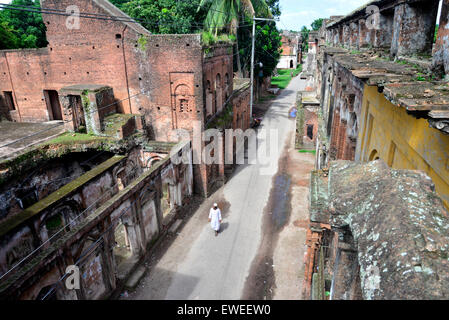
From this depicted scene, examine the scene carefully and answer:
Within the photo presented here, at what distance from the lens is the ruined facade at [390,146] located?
179 centimetres

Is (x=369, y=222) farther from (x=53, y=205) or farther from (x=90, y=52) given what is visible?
(x=90, y=52)

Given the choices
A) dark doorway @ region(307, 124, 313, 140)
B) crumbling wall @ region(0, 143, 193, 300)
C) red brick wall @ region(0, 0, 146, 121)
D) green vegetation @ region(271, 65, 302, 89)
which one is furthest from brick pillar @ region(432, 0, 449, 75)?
green vegetation @ region(271, 65, 302, 89)

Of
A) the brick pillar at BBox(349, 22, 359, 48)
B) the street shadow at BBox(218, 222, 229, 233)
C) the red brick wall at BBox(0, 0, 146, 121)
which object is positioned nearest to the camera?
the brick pillar at BBox(349, 22, 359, 48)

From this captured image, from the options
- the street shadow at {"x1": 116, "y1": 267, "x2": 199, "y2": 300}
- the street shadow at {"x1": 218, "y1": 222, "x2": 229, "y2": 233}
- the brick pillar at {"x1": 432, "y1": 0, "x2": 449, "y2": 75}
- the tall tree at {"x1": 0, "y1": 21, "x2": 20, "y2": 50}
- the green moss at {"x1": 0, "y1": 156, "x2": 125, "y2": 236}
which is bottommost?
the street shadow at {"x1": 116, "y1": 267, "x2": 199, "y2": 300}

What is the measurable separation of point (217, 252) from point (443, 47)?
376 inches

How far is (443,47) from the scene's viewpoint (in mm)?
3727

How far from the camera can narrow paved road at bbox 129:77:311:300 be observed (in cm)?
968

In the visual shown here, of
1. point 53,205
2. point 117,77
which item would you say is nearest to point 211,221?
point 53,205

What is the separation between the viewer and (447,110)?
2381 millimetres

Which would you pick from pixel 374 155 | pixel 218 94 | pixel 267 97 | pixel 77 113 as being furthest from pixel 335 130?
pixel 267 97

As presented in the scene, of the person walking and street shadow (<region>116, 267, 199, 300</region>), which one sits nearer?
street shadow (<region>116, 267, 199, 300</region>)

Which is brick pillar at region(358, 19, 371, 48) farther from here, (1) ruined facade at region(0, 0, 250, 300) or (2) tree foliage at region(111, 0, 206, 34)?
(2) tree foliage at region(111, 0, 206, 34)

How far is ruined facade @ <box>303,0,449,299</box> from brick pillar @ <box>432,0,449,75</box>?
0.05 feet

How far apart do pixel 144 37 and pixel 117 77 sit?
267 centimetres
